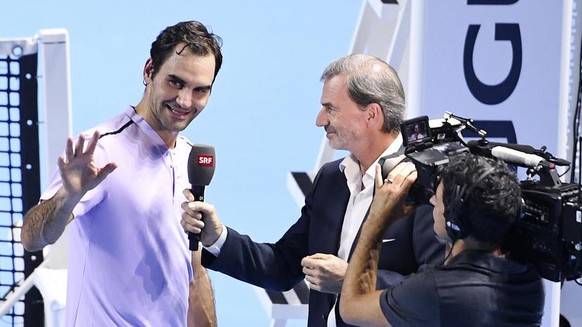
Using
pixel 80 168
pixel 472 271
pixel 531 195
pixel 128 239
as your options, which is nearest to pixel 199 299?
pixel 128 239

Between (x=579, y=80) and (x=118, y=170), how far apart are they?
2.21 meters

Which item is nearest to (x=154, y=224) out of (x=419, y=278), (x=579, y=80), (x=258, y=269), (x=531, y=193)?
(x=258, y=269)

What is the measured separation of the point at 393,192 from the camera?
3.10 metres

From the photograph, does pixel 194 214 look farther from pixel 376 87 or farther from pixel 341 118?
pixel 376 87

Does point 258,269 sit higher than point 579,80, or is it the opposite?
point 579,80

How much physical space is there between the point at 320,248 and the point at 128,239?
563mm

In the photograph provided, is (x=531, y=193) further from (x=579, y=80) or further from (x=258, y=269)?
(x=579, y=80)

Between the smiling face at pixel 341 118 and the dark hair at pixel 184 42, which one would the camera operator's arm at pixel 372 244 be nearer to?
the smiling face at pixel 341 118

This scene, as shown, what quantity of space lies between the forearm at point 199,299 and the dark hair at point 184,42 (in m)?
0.61

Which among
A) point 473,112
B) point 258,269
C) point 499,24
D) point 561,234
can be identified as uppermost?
point 499,24

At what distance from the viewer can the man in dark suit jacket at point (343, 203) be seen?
3369mm

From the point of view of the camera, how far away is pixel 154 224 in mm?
3387

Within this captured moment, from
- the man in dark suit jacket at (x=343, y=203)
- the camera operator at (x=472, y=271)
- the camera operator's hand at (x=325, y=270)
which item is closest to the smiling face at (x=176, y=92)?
the man in dark suit jacket at (x=343, y=203)

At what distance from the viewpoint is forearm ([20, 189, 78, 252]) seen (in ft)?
10.3
